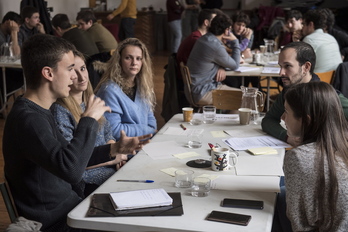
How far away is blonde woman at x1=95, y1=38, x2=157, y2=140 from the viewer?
3.01 metres

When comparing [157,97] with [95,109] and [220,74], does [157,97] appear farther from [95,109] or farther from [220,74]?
[95,109]

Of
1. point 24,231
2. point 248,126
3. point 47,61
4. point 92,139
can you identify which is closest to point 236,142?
point 248,126

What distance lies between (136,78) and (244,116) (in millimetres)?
825

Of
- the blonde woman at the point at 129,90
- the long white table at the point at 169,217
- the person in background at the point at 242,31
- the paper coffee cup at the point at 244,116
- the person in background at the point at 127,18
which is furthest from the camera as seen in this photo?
the person in background at the point at 127,18

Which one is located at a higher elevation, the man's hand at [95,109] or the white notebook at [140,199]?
the man's hand at [95,109]

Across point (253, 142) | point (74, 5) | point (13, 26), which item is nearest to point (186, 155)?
point (253, 142)

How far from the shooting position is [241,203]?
68.2 inches

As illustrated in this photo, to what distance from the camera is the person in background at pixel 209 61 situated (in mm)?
4672

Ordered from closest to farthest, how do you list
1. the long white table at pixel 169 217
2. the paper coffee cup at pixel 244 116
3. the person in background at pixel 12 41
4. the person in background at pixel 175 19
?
the long white table at pixel 169 217 < the paper coffee cup at pixel 244 116 < the person in background at pixel 12 41 < the person in background at pixel 175 19

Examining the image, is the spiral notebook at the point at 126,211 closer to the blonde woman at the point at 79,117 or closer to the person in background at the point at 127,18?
the blonde woman at the point at 79,117

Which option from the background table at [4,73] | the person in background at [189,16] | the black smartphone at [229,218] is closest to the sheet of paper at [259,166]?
the black smartphone at [229,218]

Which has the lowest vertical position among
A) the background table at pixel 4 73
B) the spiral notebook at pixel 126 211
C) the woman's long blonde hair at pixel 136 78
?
the background table at pixel 4 73

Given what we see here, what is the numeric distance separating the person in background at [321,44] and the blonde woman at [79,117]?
2.85 meters

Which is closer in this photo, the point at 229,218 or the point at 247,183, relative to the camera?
the point at 229,218
